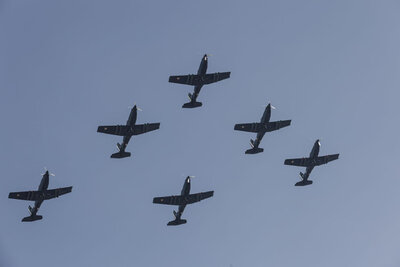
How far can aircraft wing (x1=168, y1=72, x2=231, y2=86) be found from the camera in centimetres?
11650

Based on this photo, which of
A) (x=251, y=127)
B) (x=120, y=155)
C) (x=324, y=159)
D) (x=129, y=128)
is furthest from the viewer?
(x=324, y=159)

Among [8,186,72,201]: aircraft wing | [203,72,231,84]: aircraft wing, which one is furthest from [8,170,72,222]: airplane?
[203,72,231,84]: aircraft wing

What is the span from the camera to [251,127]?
124438 millimetres

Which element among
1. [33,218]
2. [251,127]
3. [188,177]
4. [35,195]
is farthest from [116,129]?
[251,127]

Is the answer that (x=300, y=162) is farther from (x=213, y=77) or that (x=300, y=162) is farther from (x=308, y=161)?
(x=213, y=77)

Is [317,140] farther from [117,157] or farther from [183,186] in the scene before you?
[117,157]

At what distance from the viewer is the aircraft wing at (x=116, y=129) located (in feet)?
382

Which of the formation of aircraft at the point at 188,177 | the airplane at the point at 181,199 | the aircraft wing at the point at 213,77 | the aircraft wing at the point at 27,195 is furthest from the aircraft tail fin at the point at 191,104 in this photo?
the aircraft wing at the point at 27,195

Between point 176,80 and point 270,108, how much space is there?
49.9 ft

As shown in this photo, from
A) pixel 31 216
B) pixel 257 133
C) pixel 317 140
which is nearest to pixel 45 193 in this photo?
pixel 31 216

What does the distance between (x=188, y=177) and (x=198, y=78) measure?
1539 cm

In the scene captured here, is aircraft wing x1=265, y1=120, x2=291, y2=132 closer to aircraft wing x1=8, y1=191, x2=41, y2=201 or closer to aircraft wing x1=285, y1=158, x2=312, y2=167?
aircraft wing x1=285, y1=158, x2=312, y2=167

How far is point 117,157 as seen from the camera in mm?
121125

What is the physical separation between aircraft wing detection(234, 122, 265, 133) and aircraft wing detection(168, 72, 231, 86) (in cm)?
1025
